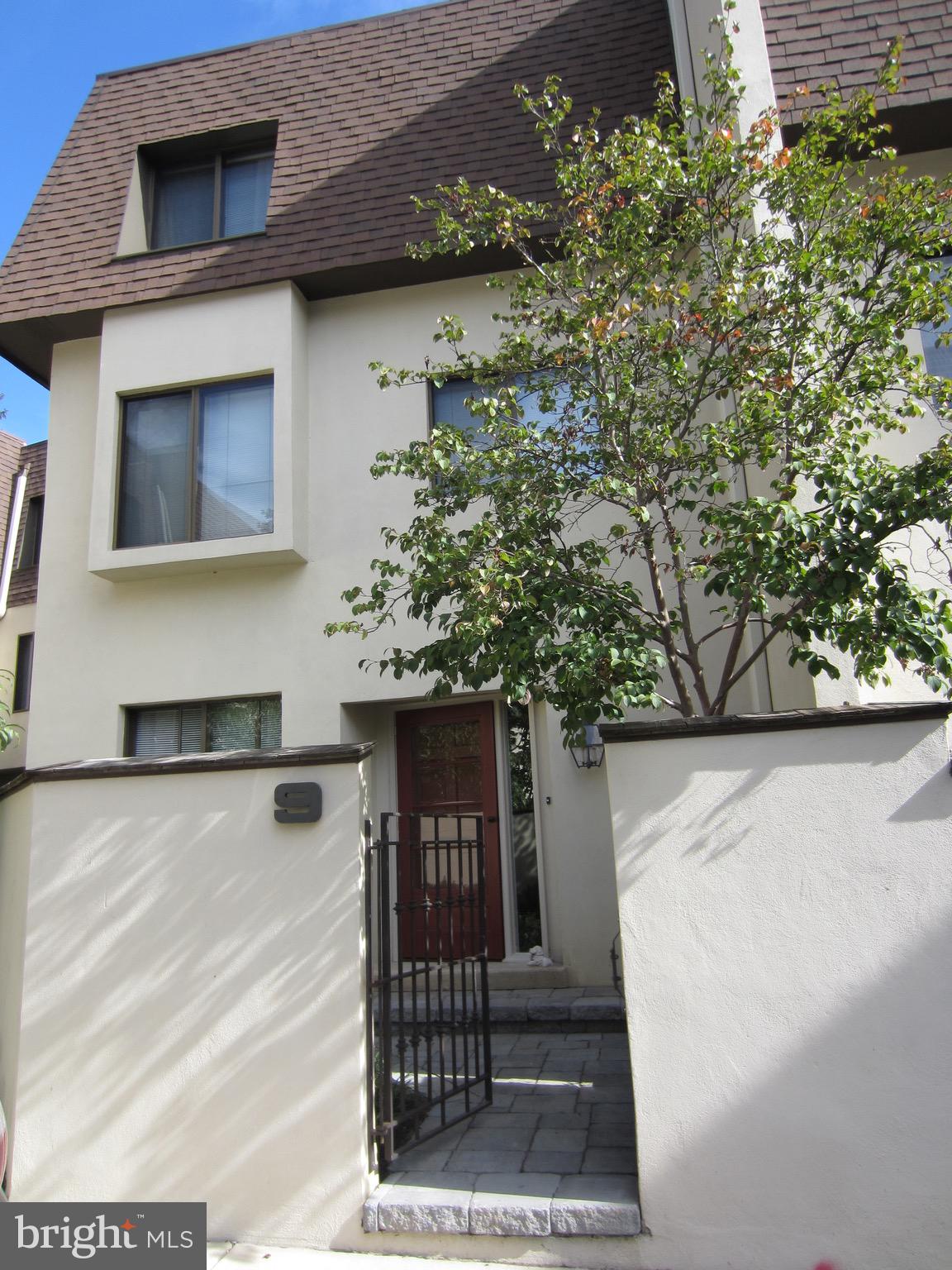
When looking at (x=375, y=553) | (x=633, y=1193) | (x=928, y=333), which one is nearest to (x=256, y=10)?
(x=375, y=553)

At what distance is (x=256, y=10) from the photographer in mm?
10258

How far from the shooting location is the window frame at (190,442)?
27.5ft

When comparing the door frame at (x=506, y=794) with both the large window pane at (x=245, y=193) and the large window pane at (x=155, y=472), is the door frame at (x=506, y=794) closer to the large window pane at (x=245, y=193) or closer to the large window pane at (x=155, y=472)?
the large window pane at (x=155, y=472)

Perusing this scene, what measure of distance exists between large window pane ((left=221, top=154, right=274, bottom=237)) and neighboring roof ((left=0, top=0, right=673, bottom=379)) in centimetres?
35

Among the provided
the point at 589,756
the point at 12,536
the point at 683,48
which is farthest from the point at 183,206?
the point at 12,536

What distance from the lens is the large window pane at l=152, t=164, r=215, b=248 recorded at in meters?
9.39

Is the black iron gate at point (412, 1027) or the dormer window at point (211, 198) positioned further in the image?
the dormer window at point (211, 198)

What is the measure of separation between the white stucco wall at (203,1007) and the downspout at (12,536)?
12860 mm

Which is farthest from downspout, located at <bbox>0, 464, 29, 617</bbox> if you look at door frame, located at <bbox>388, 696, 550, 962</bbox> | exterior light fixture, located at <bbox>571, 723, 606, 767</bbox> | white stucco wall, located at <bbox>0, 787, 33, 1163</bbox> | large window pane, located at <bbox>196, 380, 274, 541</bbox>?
exterior light fixture, located at <bbox>571, 723, 606, 767</bbox>

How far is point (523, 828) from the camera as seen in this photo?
26.3ft

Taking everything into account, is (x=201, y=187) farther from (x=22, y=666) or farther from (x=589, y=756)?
(x=22, y=666)

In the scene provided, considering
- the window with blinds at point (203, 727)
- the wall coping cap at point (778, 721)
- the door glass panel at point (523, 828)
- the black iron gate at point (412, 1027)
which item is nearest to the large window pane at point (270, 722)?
the window with blinds at point (203, 727)

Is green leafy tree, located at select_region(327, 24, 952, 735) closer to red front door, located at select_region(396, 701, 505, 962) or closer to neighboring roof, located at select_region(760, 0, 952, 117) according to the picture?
neighboring roof, located at select_region(760, 0, 952, 117)

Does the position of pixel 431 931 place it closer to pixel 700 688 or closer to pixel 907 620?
pixel 700 688
